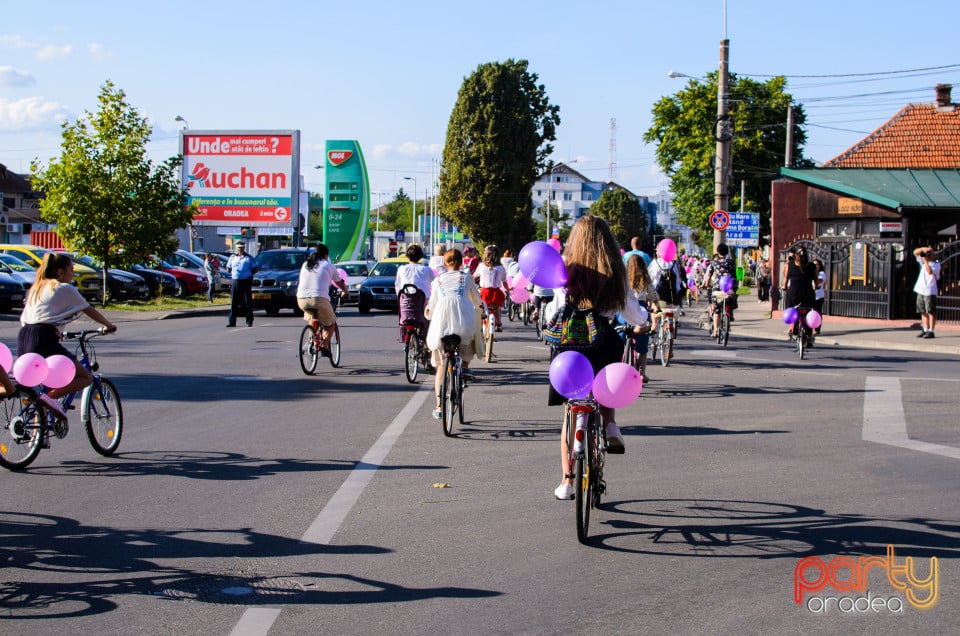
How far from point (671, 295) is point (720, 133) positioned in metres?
12.7

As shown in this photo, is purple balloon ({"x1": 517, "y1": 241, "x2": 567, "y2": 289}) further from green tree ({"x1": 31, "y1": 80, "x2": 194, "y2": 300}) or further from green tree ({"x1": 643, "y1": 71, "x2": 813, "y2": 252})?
green tree ({"x1": 643, "y1": 71, "x2": 813, "y2": 252})

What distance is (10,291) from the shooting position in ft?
94.9

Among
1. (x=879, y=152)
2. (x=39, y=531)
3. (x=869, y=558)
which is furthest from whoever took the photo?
(x=879, y=152)

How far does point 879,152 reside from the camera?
38.9 meters

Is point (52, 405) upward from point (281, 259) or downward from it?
downward

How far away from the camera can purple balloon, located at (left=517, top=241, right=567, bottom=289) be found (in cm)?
644

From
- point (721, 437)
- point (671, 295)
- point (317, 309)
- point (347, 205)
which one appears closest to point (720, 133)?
point (671, 295)

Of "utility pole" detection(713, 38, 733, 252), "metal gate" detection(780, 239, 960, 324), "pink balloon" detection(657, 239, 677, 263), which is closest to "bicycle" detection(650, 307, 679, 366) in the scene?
"pink balloon" detection(657, 239, 677, 263)

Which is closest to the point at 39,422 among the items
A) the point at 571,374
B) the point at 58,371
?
the point at 58,371

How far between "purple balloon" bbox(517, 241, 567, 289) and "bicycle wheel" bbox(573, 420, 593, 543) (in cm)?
98

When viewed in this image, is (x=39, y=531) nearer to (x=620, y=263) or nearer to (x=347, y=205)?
(x=620, y=263)

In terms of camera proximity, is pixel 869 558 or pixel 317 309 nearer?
pixel 869 558

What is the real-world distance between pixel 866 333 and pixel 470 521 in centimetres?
2082

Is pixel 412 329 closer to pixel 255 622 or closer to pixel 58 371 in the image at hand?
pixel 58 371
